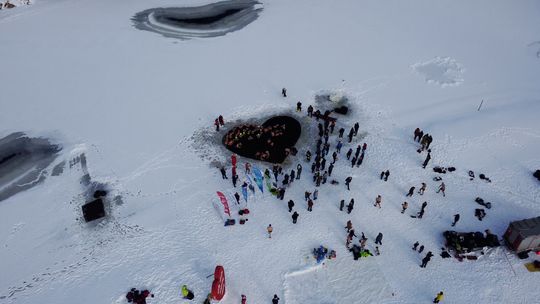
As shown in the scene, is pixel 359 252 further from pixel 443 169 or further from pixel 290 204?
pixel 443 169

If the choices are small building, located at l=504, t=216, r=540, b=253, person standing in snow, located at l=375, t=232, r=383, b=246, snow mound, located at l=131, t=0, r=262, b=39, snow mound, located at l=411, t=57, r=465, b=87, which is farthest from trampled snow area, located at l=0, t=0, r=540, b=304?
snow mound, located at l=131, t=0, r=262, b=39

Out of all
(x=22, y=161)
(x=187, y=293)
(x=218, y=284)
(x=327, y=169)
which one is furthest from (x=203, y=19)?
(x=218, y=284)

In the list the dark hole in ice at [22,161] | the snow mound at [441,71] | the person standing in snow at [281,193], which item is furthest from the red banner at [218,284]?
the snow mound at [441,71]

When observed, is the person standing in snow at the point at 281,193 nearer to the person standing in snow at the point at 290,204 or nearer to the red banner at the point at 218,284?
the person standing in snow at the point at 290,204

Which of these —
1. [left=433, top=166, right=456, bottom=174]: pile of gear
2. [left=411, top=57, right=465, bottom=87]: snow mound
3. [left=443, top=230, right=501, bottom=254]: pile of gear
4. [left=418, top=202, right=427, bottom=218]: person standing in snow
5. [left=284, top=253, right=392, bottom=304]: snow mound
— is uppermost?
[left=411, top=57, right=465, bottom=87]: snow mound

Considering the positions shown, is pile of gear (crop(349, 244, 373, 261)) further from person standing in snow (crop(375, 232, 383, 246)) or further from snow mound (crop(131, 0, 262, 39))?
snow mound (crop(131, 0, 262, 39))

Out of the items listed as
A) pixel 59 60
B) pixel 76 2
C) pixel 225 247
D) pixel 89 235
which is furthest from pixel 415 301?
pixel 76 2

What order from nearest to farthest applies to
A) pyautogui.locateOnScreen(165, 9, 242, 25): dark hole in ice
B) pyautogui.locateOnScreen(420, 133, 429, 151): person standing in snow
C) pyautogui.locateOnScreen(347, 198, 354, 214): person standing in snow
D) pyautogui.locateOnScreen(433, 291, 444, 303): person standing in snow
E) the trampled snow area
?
pyautogui.locateOnScreen(433, 291, 444, 303): person standing in snow < the trampled snow area < pyautogui.locateOnScreen(347, 198, 354, 214): person standing in snow < pyautogui.locateOnScreen(420, 133, 429, 151): person standing in snow < pyautogui.locateOnScreen(165, 9, 242, 25): dark hole in ice
